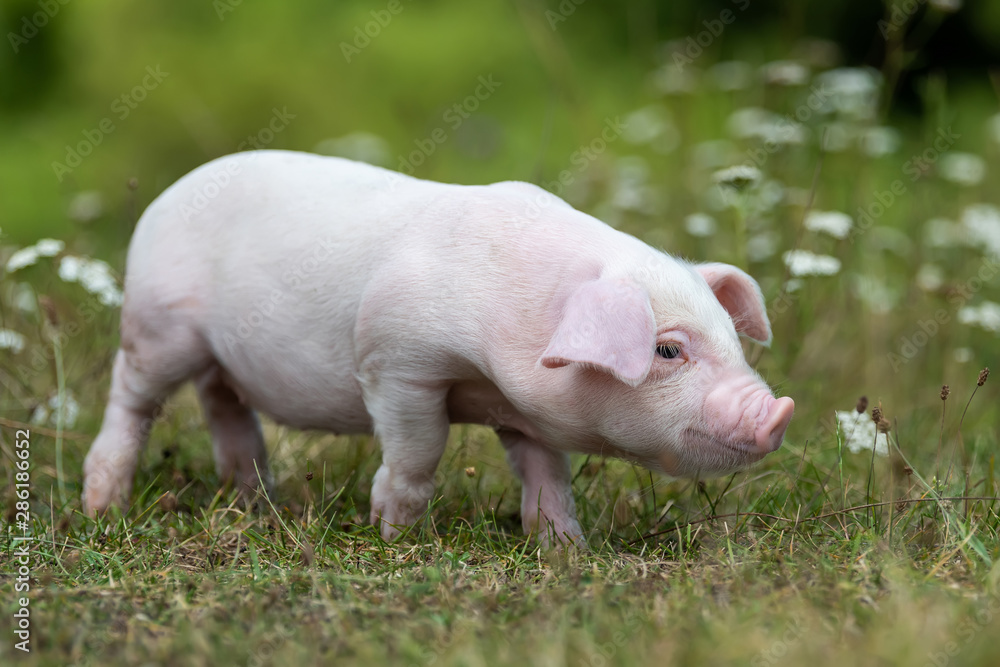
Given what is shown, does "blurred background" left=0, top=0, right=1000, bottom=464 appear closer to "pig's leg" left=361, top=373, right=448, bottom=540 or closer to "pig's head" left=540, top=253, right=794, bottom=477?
"pig's leg" left=361, top=373, right=448, bottom=540

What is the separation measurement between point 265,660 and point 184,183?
1884 mm

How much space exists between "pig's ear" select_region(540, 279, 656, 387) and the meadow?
1.68ft

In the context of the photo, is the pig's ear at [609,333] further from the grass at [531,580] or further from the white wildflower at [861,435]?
the white wildflower at [861,435]

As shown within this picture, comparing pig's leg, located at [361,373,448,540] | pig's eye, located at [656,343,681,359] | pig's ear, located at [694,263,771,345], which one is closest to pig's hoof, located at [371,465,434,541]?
pig's leg, located at [361,373,448,540]

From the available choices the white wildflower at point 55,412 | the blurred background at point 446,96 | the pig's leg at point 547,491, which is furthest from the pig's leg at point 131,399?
the blurred background at point 446,96

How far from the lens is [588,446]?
113 inches

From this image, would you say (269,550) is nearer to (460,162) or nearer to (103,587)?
(103,587)

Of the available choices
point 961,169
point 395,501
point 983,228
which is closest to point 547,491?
point 395,501

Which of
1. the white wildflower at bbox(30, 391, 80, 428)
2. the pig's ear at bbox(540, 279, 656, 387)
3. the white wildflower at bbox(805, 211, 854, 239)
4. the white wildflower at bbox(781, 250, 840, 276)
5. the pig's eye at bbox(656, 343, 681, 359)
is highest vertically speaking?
the pig's ear at bbox(540, 279, 656, 387)

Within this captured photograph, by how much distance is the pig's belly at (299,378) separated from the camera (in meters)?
3.17

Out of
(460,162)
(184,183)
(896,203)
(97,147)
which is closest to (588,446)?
(184,183)

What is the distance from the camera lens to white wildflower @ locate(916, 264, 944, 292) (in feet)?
14.4

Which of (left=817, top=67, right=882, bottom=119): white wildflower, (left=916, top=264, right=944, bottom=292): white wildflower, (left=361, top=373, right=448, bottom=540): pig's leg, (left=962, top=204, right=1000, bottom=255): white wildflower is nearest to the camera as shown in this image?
(left=361, top=373, right=448, bottom=540): pig's leg

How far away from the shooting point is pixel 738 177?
11.8 ft
